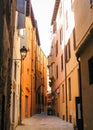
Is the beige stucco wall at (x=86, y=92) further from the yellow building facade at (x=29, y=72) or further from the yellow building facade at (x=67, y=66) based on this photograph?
the yellow building facade at (x=29, y=72)

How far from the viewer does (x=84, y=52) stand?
43.3ft

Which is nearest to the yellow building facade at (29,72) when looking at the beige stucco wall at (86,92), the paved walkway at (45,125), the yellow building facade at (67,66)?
the yellow building facade at (67,66)

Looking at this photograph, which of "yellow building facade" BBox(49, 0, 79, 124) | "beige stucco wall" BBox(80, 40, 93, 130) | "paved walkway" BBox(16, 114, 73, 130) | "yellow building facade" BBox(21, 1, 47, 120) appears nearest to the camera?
"beige stucco wall" BBox(80, 40, 93, 130)

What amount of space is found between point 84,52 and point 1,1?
5844 mm

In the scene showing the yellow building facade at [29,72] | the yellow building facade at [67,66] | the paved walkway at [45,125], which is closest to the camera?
the paved walkway at [45,125]

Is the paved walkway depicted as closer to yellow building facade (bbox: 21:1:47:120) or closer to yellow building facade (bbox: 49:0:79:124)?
yellow building facade (bbox: 49:0:79:124)

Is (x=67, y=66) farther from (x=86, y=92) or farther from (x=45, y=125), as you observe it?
(x=86, y=92)

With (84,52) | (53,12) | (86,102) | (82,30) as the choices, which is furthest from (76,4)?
(53,12)

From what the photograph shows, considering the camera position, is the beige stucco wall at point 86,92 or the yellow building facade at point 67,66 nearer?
the beige stucco wall at point 86,92

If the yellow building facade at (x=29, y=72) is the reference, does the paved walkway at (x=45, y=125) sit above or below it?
below

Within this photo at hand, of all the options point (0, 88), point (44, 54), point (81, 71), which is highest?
point (44, 54)

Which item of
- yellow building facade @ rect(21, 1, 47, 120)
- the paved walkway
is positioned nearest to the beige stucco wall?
the paved walkway

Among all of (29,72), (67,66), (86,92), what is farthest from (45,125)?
(29,72)

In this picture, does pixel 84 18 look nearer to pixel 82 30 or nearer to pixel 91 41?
pixel 82 30
